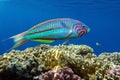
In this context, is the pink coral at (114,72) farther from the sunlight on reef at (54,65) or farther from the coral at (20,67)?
the coral at (20,67)

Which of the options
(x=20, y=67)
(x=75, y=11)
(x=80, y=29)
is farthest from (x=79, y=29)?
(x=75, y=11)

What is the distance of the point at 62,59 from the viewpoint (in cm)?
537

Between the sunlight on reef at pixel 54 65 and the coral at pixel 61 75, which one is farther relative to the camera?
the sunlight on reef at pixel 54 65

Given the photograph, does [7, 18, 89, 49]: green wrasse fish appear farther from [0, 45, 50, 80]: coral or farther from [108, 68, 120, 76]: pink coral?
[0, 45, 50, 80]: coral

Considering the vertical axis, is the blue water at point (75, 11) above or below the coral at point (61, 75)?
above

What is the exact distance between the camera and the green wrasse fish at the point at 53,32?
364cm

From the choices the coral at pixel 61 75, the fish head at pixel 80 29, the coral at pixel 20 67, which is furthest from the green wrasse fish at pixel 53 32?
the coral at pixel 20 67

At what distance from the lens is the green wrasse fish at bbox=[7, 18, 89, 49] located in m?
3.64

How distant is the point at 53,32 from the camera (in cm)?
368

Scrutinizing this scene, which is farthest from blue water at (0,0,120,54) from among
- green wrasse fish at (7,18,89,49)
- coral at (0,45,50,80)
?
coral at (0,45,50,80)

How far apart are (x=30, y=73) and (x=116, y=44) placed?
451 feet

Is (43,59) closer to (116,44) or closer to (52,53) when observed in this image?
(52,53)

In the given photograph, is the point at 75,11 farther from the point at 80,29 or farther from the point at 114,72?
the point at 80,29

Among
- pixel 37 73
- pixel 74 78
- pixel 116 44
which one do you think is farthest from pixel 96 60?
pixel 116 44
